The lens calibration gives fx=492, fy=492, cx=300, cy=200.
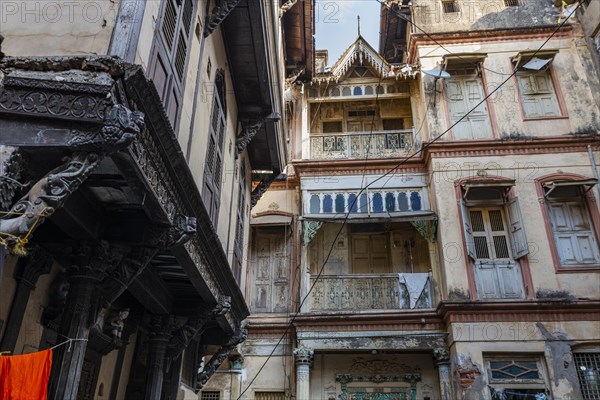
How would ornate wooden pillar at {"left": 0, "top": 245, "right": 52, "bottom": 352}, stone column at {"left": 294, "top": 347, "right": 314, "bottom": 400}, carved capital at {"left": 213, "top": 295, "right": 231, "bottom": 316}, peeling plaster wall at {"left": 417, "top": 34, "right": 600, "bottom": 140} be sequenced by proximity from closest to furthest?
ornate wooden pillar at {"left": 0, "top": 245, "right": 52, "bottom": 352}
carved capital at {"left": 213, "top": 295, "right": 231, "bottom": 316}
stone column at {"left": 294, "top": 347, "right": 314, "bottom": 400}
peeling plaster wall at {"left": 417, "top": 34, "right": 600, "bottom": 140}

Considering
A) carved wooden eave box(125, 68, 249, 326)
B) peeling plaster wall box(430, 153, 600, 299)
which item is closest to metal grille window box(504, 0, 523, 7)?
peeling plaster wall box(430, 153, 600, 299)

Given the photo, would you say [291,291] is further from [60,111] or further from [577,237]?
[60,111]

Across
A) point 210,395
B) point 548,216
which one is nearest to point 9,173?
point 210,395

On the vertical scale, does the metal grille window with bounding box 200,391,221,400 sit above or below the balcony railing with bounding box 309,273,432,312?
below

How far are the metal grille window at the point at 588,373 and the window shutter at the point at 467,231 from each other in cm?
344

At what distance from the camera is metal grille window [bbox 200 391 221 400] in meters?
14.3

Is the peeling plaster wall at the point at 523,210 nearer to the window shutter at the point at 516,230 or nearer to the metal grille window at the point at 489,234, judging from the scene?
the window shutter at the point at 516,230

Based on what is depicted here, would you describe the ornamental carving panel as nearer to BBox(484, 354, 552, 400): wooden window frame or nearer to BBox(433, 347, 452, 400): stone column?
BBox(484, 354, 552, 400): wooden window frame

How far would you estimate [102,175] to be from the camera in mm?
4629

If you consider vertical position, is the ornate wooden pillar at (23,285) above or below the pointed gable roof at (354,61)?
below

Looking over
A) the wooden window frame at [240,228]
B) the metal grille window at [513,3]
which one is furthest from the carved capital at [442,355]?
the metal grille window at [513,3]

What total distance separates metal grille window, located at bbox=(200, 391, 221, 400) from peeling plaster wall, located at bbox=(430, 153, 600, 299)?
730cm

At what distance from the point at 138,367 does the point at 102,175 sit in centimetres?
512

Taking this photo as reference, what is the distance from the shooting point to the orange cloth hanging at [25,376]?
3873mm
